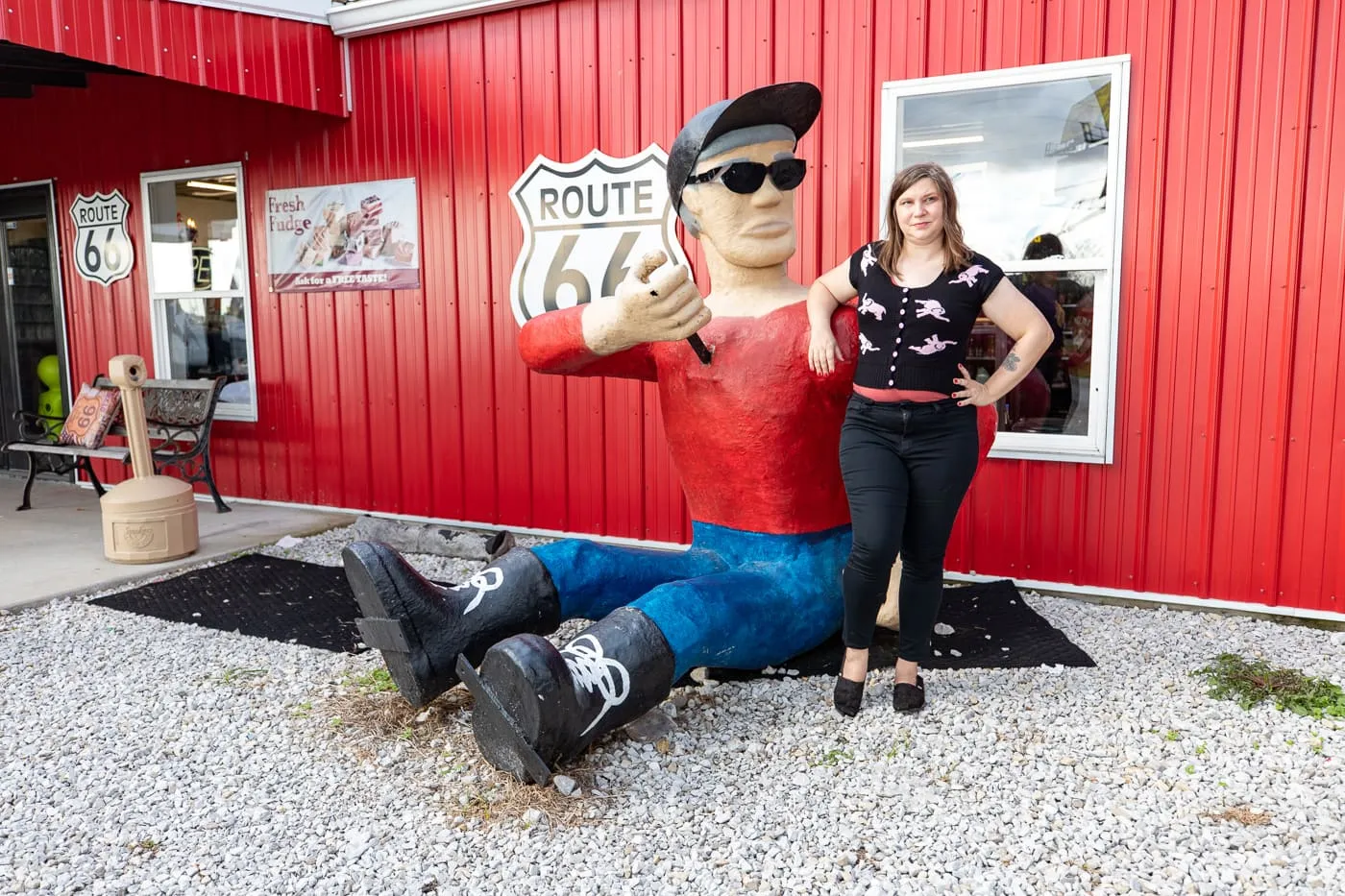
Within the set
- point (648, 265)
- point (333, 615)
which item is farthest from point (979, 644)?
point (333, 615)

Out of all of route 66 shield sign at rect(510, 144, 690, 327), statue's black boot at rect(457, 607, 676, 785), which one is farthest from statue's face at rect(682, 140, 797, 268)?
route 66 shield sign at rect(510, 144, 690, 327)

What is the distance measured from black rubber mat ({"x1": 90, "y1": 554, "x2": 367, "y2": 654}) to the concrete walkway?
0.79ft

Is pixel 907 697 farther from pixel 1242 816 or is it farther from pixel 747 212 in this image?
pixel 747 212

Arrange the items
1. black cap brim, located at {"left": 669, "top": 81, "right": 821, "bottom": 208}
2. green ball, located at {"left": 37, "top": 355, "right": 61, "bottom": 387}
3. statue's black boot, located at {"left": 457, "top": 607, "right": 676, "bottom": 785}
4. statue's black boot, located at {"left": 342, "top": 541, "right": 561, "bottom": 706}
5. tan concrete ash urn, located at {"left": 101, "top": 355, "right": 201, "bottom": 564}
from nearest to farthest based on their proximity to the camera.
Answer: statue's black boot, located at {"left": 457, "top": 607, "right": 676, "bottom": 785} < statue's black boot, located at {"left": 342, "top": 541, "right": 561, "bottom": 706} < black cap brim, located at {"left": 669, "top": 81, "right": 821, "bottom": 208} < tan concrete ash urn, located at {"left": 101, "top": 355, "right": 201, "bottom": 564} < green ball, located at {"left": 37, "top": 355, "right": 61, "bottom": 387}

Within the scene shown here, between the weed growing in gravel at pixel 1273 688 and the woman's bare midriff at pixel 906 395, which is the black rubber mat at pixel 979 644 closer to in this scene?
the weed growing in gravel at pixel 1273 688

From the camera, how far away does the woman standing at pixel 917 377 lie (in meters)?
2.47

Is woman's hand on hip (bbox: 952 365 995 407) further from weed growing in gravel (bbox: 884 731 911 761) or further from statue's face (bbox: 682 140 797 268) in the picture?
weed growing in gravel (bbox: 884 731 911 761)

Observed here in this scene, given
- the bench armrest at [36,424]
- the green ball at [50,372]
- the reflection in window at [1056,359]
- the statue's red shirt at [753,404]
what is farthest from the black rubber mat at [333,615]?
the green ball at [50,372]

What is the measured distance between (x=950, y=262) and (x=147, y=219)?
18.5 feet

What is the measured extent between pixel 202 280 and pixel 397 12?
2288mm

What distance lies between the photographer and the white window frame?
11.9ft

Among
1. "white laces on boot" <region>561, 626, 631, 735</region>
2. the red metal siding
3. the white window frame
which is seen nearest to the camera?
"white laces on boot" <region>561, 626, 631, 735</region>

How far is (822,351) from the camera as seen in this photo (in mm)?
2607

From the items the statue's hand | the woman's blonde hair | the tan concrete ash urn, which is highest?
the woman's blonde hair
